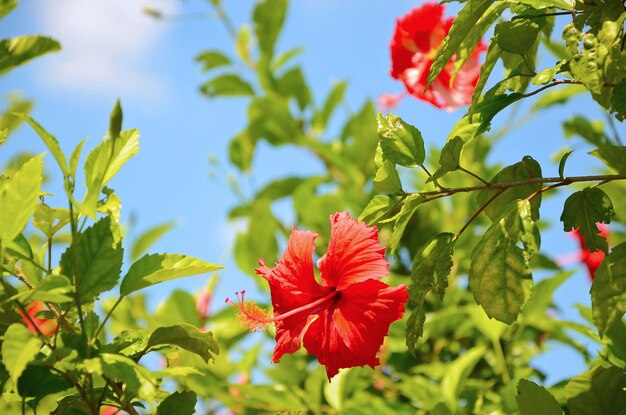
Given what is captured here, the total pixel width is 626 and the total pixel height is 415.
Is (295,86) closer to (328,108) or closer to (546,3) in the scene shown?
(328,108)

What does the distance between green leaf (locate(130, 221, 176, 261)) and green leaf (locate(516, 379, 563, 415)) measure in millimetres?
1495

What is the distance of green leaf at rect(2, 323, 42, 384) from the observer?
0.66 metres

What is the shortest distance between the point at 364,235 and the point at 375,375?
110 centimetres

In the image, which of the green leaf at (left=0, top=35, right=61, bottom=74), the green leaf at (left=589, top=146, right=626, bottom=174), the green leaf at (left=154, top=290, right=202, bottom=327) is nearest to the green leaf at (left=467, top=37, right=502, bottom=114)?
the green leaf at (left=589, top=146, right=626, bottom=174)

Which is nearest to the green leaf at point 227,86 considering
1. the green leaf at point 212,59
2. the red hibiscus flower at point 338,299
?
the green leaf at point 212,59

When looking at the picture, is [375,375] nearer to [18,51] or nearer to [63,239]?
[63,239]

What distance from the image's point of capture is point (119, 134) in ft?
2.57

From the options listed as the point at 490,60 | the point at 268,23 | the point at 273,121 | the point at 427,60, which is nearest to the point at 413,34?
the point at 427,60

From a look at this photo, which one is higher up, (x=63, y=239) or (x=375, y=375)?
(x=63, y=239)

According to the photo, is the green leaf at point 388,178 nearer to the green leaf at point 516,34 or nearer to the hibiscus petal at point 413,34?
the green leaf at point 516,34

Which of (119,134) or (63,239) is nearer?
(119,134)

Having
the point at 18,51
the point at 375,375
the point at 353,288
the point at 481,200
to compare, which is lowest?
the point at 375,375

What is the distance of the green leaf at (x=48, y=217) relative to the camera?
2.70ft

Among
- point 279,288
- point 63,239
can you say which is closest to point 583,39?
point 279,288
